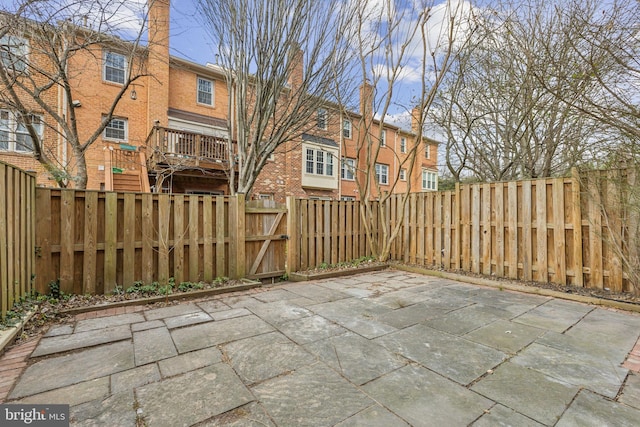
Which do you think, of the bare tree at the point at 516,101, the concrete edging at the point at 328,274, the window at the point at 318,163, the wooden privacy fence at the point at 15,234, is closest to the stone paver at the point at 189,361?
the wooden privacy fence at the point at 15,234

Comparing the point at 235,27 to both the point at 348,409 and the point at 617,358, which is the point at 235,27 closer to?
the point at 348,409

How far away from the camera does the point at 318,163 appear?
1461 cm

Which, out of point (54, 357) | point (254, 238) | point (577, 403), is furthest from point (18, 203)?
point (577, 403)

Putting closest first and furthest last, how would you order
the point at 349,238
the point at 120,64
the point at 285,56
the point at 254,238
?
the point at 254,238, the point at 285,56, the point at 349,238, the point at 120,64

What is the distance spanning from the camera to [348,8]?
571 cm

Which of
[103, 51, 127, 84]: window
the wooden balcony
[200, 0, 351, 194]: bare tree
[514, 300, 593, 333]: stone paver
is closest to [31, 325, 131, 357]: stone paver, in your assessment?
[200, 0, 351, 194]: bare tree

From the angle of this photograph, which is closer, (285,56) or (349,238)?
(285,56)

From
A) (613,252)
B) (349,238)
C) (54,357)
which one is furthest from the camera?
(349,238)

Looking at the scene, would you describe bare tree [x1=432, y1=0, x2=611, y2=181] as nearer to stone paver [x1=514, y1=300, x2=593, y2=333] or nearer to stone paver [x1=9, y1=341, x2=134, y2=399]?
stone paver [x1=514, y1=300, x2=593, y2=333]

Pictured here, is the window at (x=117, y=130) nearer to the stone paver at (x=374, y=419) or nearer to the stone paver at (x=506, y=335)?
the stone paver at (x=374, y=419)

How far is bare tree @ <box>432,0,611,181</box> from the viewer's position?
16.8ft

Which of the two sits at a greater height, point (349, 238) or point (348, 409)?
point (349, 238)

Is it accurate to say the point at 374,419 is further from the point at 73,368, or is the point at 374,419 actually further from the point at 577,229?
the point at 577,229

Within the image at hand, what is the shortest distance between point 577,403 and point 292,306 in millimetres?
2640
